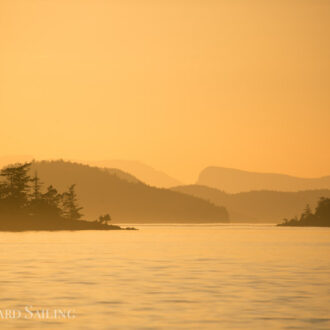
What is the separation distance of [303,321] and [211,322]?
442 centimetres

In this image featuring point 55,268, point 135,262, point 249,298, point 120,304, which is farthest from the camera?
point 135,262

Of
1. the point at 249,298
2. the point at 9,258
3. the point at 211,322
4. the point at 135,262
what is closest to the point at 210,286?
the point at 249,298

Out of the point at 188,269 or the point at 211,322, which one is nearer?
the point at 211,322

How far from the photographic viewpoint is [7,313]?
3822cm

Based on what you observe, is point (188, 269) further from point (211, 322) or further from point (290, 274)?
point (211, 322)

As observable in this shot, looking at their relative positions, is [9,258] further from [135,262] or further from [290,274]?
[290,274]

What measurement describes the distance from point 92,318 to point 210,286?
16.4 meters

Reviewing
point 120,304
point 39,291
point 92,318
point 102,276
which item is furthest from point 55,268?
point 92,318

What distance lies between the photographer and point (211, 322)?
35.8 meters

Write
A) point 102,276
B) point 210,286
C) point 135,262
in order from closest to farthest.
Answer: point 210,286, point 102,276, point 135,262

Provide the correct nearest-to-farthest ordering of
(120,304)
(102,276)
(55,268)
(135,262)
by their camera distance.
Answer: (120,304)
(102,276)
(55,268)
(135,262)

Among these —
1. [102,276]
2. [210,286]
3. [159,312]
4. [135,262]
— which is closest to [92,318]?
[159,312]

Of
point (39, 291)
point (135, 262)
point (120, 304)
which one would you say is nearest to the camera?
point (120, 304)

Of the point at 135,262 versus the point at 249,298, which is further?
the point at 135,262
